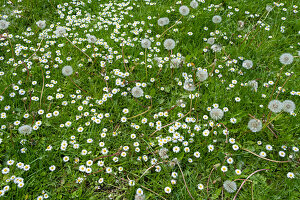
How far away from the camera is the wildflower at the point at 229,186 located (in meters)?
2.46

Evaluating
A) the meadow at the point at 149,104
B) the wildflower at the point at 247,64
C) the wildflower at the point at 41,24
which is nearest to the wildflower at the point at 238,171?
the meadow at the point at 149,104

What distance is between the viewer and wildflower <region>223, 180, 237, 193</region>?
97.0 inches

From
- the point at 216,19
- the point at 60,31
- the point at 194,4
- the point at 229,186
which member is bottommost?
the point at 229,186

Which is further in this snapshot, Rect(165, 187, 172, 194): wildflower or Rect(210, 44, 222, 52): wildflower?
Rect(210, 44, 222, 52): wildflower

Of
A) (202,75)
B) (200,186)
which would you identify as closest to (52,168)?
(200,186)

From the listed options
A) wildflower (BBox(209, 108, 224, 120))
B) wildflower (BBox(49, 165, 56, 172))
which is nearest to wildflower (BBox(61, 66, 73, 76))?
wildflower (BBox(49, 165, 56, 172))

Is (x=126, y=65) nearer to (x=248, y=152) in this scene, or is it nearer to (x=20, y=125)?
(x=20, y=125)

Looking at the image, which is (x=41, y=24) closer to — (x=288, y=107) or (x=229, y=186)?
(x=229, y=186)

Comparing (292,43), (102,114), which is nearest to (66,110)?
(102,114)

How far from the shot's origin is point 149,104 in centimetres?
321

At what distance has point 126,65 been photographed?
3633 mm

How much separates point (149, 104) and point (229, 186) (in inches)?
53.0

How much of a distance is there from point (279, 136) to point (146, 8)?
304 centimetres

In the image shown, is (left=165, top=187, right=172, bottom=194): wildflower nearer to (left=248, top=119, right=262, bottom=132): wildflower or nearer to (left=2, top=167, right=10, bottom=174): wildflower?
(left=248, top=119, right=262, bottom=132): wildflower
